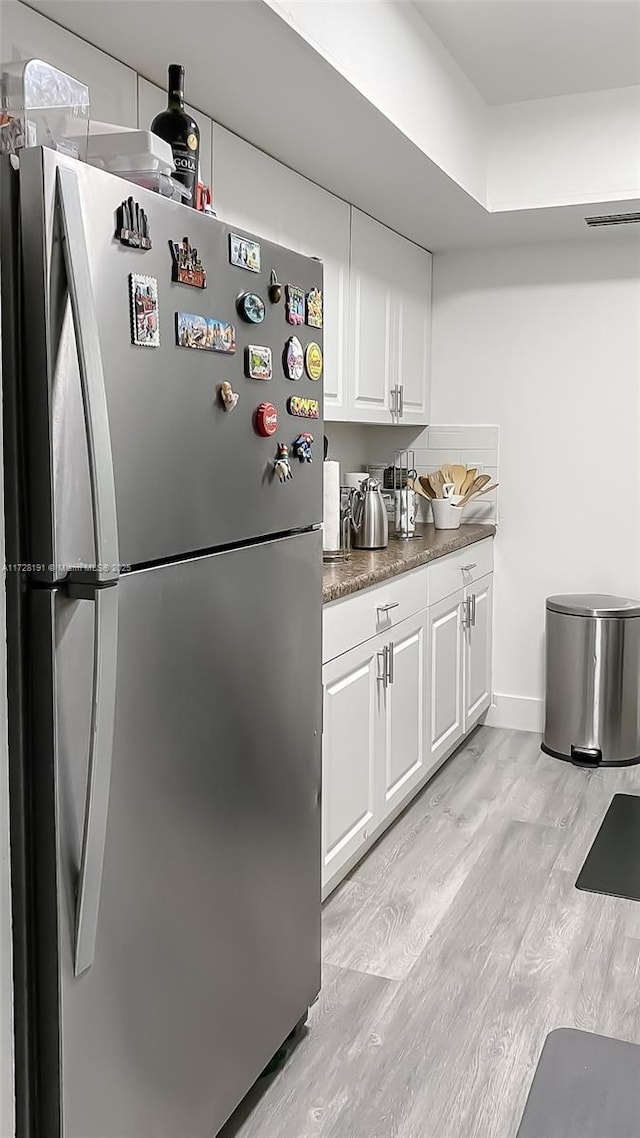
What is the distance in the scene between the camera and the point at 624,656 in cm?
385

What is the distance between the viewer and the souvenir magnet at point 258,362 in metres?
1.68

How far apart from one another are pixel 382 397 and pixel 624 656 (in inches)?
55.8

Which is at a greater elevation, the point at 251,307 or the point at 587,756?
the point at 251,307

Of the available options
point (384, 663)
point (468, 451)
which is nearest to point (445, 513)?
point (468, 451)

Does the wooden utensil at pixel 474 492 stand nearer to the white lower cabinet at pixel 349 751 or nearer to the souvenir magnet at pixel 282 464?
the white lower cabinet at pixel 349 751

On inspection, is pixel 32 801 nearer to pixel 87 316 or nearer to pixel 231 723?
pixel 231 723

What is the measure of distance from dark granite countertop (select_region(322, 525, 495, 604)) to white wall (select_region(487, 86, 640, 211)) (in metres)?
1.26

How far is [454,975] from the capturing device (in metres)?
2.37

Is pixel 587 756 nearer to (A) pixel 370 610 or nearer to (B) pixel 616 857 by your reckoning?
(B) pixel 616 857

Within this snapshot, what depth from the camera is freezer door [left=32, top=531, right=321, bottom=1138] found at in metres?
1.29

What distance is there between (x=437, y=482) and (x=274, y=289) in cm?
249

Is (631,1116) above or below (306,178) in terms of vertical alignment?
below

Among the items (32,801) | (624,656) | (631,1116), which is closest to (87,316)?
(32,801)

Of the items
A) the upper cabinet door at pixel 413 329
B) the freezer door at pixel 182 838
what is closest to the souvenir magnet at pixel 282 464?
the freezer door at pixel 182 838
